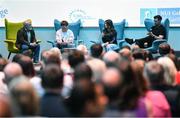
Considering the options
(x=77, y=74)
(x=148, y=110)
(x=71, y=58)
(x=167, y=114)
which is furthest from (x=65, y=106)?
(x=71, y=58)

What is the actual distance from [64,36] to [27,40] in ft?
2.94

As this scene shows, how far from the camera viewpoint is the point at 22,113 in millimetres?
2436

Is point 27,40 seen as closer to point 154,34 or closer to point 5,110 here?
point 154,34

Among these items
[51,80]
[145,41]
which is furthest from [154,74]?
[145,41]

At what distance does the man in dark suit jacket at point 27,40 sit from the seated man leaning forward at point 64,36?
553 millimetres

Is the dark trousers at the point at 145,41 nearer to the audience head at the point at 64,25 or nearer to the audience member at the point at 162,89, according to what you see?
the audience head at the point at 64,25

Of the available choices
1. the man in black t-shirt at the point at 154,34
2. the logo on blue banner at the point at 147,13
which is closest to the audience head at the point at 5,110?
the man in black t-shirt at the point at 154,34

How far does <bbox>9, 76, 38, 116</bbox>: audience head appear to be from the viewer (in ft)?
7.87

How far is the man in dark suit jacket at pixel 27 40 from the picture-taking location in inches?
415

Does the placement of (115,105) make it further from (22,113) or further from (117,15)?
(117,15)

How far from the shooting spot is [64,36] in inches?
421

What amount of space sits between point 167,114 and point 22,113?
1535 mm

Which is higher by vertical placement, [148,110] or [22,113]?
[22,113]

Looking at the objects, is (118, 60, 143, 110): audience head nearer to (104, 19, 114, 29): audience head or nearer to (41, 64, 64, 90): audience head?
(41, 64, 64, 90): audience head
